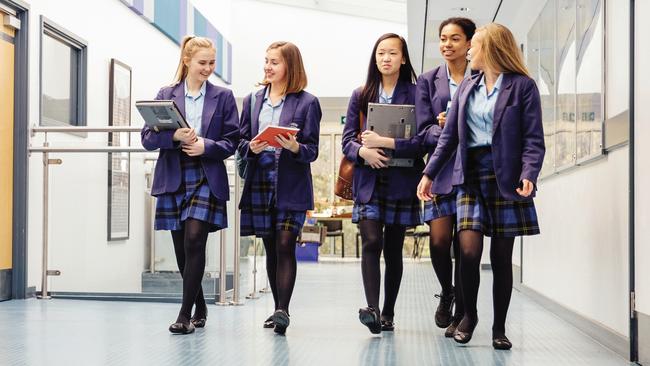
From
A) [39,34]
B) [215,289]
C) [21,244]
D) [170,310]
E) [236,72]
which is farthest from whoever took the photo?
[236,72]

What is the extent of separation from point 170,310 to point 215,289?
43 centimetres

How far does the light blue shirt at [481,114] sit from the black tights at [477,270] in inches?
14.8

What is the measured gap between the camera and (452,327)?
12.3 feet

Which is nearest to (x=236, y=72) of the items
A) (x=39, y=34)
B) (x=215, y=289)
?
(x=39, y=34)

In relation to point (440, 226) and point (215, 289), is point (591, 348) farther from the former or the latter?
point (215, 289)

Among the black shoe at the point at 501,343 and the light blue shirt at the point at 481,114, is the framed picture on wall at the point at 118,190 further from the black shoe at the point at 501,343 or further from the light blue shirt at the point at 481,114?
the black shoe at the point at 501,343

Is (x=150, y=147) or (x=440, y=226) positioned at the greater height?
(x=150, y=147)

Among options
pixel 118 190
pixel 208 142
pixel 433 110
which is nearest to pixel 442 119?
pixel 433 110

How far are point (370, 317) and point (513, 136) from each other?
3.15 feet

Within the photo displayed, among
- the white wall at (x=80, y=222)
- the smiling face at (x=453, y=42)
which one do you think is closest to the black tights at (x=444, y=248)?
the smiling face at (x=453, y=42)

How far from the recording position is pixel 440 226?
3.69 meters

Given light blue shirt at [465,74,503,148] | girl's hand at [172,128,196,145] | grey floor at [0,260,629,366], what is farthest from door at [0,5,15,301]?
light blue shirt at [465,74,503,148]

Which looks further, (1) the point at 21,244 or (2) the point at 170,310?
(1) the point at 21,244

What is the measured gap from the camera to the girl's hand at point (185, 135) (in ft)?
12.1
